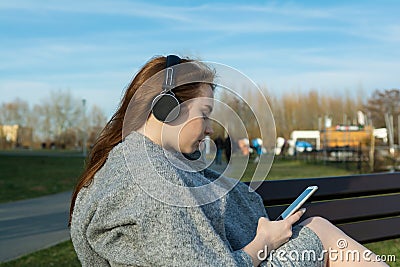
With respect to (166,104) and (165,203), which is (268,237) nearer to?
(165,203)

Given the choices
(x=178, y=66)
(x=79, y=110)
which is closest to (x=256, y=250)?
(x=178, y=66)

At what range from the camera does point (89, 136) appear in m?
47.8

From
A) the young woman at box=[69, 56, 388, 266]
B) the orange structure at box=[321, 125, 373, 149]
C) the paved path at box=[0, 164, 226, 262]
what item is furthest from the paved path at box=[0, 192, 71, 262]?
the orange structure at box=[321, 125, 373, 149]

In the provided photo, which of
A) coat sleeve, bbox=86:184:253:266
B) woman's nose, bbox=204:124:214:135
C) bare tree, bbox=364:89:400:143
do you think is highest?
woman's nose, bbox=204:124:214:135

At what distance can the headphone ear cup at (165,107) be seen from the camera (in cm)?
203

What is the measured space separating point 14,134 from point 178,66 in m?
63.9

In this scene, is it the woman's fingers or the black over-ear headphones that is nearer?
the black over-ear headphones

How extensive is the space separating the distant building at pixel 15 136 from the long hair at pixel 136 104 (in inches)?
2368

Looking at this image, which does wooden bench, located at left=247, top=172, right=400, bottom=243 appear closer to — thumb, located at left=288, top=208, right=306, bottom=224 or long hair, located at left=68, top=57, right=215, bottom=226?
thumb, located at left=288, top=208, right=306, bottom=224

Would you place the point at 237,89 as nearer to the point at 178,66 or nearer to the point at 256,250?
the point at 178,66

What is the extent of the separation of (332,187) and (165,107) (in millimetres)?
1527

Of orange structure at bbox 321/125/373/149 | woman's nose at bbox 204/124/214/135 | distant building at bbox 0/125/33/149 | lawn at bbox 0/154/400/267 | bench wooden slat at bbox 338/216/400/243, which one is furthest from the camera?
distant building at bbox 0/125/33/149

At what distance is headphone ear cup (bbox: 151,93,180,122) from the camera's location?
6.67 ft

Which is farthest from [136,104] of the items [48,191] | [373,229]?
[48,191]
